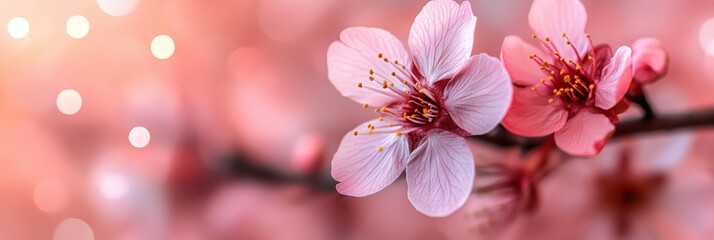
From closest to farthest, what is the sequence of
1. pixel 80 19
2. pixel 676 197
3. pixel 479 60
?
pixel 479 60, pixel 676 197, pixel 80 19

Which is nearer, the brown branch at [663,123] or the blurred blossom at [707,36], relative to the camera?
the brown branch at [663,123]

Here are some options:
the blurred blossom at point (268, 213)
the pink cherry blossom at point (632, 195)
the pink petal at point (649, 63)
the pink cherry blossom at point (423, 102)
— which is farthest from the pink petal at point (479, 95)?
the blurred blossom at point (268, 213)

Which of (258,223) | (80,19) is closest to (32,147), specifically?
(80,19)

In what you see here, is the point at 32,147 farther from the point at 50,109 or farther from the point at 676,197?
the point at 676,197

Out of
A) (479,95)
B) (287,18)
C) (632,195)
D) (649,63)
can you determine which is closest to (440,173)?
(479,95)

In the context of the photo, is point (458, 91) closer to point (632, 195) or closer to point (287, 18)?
point (632, 195)

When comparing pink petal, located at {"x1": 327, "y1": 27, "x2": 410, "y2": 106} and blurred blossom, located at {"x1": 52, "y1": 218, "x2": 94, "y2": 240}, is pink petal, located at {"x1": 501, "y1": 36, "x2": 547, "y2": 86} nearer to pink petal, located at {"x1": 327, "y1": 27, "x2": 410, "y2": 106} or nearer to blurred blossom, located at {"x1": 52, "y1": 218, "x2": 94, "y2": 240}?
pink petal, located at {"x1": 327, "y1": 27, "x2": 410, "y2": 106}

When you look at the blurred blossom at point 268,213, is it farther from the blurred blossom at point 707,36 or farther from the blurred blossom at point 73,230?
the blurred blossom at point 707,36
